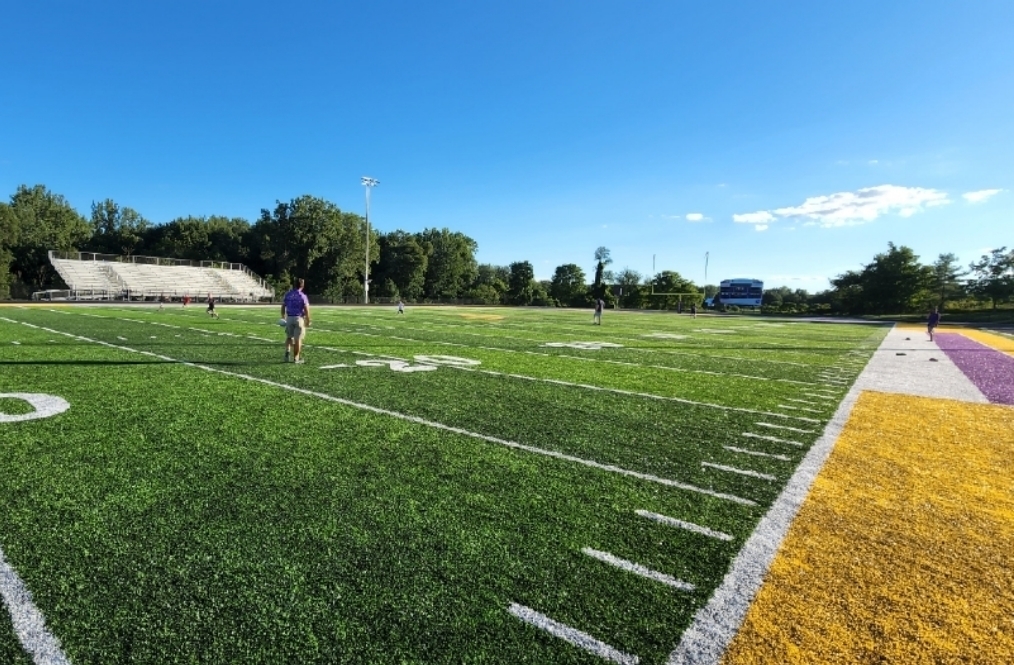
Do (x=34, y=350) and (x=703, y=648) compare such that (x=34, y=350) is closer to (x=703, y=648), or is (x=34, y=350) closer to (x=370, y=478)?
(x=370, y=478)

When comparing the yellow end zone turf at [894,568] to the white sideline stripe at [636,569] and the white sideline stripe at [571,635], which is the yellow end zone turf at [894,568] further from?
the white sideline stripe at [571,635]

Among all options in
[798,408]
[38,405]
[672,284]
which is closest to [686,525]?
[798,408]

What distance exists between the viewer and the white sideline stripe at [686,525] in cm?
325

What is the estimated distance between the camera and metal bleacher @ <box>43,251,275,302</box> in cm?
4175

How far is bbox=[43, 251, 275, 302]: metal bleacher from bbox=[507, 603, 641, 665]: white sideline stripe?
159ft

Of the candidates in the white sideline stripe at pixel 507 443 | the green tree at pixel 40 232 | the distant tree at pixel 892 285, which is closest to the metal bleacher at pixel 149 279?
the green tree at pixel 40 232

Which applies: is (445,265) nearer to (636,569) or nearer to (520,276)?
(520,276)

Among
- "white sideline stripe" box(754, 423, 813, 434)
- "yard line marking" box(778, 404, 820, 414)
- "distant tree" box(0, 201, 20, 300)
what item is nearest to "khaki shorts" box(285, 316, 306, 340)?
"white sideline stripe" box(754, 423, 813, 434)

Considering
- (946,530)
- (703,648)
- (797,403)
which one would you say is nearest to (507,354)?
(797,403)

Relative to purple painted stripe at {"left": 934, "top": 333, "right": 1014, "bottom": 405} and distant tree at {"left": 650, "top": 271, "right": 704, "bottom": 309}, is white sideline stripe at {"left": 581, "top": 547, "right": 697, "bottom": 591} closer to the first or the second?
purple painted stripe at {"left": 934, "top": 333, "right": 1014, "bottom": 405}

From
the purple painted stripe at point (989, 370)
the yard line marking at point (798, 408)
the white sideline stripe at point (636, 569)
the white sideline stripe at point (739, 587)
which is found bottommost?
the purple painted stripe at point (989, 370)

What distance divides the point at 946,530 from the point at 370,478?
4.03 m

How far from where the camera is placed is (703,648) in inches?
87.0

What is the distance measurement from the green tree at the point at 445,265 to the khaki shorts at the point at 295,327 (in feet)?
224
